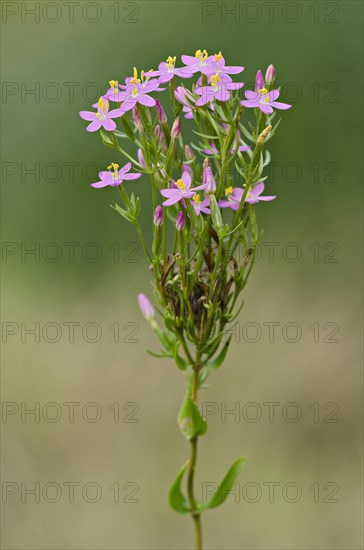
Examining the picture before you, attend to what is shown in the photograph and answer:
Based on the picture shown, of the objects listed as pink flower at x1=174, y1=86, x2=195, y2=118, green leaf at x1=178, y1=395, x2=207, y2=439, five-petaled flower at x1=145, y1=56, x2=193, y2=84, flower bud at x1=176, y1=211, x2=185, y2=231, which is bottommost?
green leaf at x1=178, y1=395, x2=207, y2=439

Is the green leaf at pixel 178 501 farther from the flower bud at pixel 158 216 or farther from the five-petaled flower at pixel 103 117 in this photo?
the five-petaled flower at pixel 103 117

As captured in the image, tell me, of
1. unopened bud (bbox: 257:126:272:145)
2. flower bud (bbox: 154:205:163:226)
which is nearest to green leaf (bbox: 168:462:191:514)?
flower bud (bbox: 154:205:163:226)

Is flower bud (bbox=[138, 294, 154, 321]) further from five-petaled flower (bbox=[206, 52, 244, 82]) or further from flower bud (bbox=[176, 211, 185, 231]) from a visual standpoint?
five-petaled flower (bbox=[206, 52, 244, 82])

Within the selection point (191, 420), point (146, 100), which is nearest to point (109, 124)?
point (146, 100)

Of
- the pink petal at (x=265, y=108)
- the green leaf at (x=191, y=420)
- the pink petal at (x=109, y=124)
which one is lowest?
the green leaf at (x=191, y=420)

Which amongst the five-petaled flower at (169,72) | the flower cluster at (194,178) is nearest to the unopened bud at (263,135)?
the flower cluster at (194,178)

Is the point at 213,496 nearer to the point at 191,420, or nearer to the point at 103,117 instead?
the point at 191,420
